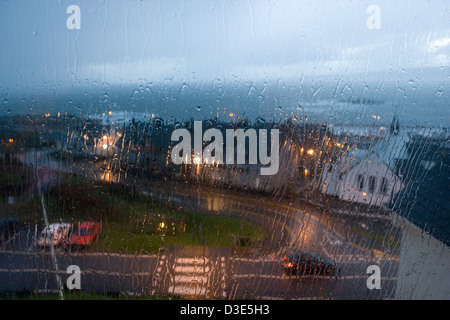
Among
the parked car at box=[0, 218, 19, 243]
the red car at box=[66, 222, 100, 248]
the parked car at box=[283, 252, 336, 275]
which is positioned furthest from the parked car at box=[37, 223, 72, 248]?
the parked car at box=[283, 252, 336, 275]

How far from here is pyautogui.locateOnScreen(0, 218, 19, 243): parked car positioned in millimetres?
1627

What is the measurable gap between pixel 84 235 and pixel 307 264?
1159mm

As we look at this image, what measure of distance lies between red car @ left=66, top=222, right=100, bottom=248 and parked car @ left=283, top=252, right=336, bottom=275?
981 mm

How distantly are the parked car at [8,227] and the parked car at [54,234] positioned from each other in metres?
0.14

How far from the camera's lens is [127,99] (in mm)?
1594

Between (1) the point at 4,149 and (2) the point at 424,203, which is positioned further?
(2) the point at 424,203

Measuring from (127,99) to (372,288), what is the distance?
A: 5.21 ft

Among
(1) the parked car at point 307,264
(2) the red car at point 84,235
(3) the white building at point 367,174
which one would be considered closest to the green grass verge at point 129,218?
(2) the red car at point 84,235

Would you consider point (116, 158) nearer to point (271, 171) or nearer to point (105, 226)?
point (105, 226)

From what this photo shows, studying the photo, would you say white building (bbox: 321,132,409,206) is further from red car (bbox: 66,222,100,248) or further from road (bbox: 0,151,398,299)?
red car (bbox: 66,222,100,248)

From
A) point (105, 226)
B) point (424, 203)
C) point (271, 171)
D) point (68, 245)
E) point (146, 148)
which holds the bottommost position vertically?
point (68, 245)

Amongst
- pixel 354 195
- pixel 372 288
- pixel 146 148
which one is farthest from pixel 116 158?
pixel 372 288

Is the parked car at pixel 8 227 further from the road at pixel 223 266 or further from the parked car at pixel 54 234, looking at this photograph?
the parked car at pixel 54 234

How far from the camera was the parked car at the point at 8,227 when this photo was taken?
1.63 metres
